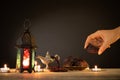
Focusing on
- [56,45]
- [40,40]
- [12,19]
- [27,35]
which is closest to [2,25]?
[12,19]

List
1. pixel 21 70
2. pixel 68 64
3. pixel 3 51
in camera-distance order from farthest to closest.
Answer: pixel 3 51 → pixel 68 64 → pixel 21 70

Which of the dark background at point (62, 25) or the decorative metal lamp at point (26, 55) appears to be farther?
the dark background at point (62, 25)

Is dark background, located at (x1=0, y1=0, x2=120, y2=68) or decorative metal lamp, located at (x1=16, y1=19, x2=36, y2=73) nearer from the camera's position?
decorative metal lamp, located at (x1=16, y1=19, x2=36, y2=73)

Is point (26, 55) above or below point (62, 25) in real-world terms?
below

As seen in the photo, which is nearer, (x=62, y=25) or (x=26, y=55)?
(x=26, y=55)

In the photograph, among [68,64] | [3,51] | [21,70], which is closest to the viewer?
[21,70]

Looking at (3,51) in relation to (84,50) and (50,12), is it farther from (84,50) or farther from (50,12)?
(84,50)

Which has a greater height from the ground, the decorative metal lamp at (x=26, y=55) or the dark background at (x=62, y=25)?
the dark background at (x=62, y=25)

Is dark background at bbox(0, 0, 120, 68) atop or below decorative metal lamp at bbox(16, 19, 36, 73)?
atop
